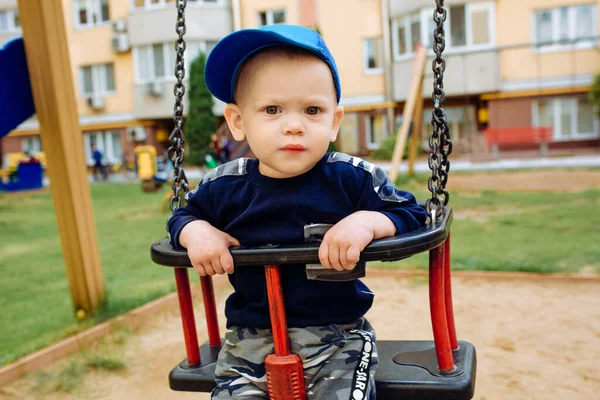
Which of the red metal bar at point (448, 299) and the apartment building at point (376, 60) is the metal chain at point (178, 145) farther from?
the apartment building at point (376, 60)

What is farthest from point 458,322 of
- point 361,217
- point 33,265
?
point 33,265

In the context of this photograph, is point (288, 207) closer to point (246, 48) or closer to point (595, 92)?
point (246, 48)

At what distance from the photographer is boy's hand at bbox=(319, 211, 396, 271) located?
1.37m

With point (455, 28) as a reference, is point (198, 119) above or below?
below

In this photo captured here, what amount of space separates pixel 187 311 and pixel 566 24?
58.7 ft

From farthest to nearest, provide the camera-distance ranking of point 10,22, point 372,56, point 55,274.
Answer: point 10,22, point 372,56, point 55,274

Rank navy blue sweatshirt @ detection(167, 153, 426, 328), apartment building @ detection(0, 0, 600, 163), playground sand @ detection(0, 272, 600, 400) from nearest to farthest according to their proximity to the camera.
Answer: navy blue sweatshirt @ detection(167, 153, 426, 328) < playground sand @ detection(0, 272, 600, 400) < apartment building @ detection(0, 0, 600, 163)

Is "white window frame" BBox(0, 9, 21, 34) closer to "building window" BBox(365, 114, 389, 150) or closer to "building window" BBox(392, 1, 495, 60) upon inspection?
"building window" BBox(365, 114, 389, 150)

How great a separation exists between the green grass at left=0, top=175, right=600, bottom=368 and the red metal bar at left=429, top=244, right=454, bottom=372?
1.84m

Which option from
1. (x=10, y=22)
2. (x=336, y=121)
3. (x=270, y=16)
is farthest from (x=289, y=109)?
(x=10, y=22)

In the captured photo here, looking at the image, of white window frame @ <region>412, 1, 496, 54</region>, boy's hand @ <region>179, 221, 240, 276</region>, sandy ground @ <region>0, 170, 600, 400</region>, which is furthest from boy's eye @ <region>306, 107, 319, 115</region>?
white window frame @ <region>412, 1, 496, 54</region>

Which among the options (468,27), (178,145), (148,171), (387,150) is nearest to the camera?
(178,145)

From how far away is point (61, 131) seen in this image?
133 inches

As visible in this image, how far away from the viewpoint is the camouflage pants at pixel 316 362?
5.06ft
